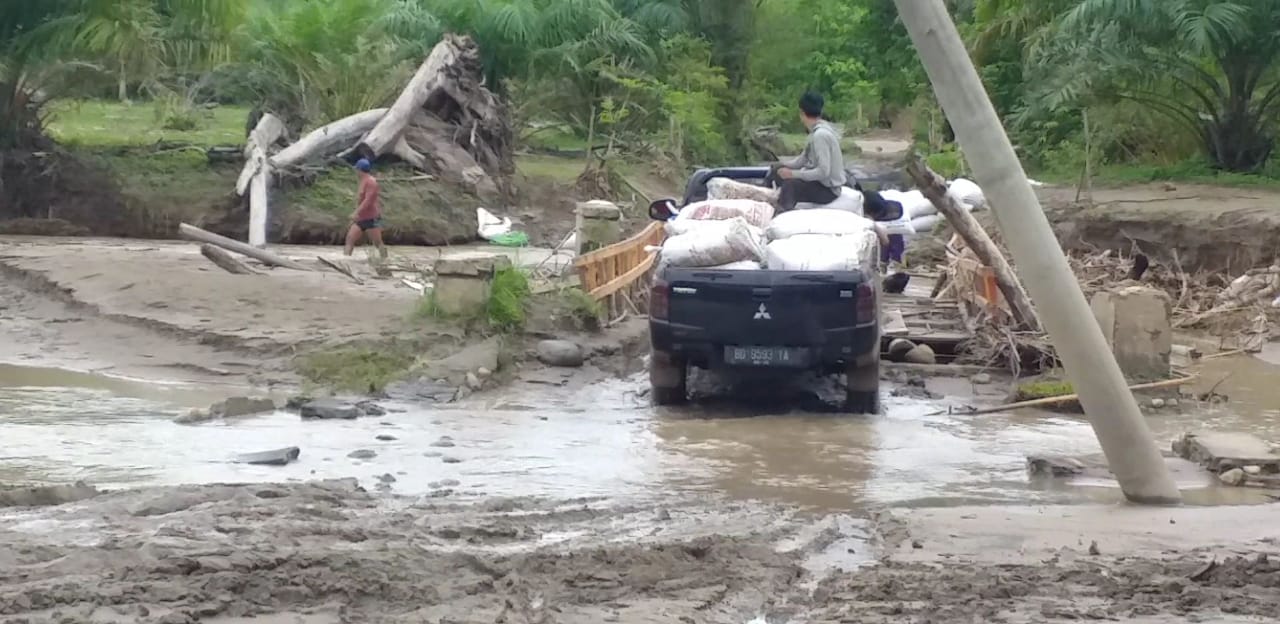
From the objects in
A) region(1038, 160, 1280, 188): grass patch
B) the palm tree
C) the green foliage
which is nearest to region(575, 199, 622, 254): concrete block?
the green foliage

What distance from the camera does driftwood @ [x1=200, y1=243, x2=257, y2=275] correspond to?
1638 centimetres

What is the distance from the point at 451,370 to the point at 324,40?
46.1ft

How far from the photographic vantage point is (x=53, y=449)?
31.2 ft

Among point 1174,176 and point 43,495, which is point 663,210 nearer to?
point 43,495

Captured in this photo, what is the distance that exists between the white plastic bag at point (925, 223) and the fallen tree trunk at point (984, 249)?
29.7 ft

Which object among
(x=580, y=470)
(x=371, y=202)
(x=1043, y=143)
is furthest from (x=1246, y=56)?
(x=580, y=470)

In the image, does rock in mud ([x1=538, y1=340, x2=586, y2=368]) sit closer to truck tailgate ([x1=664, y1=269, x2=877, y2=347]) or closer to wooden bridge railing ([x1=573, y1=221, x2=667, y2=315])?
wooden bridge railing ([x1=573, y1=221, x2=667, y2=315])

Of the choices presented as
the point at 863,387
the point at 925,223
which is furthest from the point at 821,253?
the point at 925,223

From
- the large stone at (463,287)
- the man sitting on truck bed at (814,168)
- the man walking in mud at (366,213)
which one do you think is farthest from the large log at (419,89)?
the man sitting on truck bed at (814,168)

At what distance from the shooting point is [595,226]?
50.5 ft

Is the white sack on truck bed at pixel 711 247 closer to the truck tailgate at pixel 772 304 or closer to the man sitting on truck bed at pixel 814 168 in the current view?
the truck tailgate at pixel 772 304

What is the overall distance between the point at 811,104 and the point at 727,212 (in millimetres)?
1160

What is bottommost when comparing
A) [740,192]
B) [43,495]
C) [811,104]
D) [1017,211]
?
[43,495]

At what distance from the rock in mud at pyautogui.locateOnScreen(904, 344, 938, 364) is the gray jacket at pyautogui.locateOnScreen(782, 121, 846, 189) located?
1951 mm
